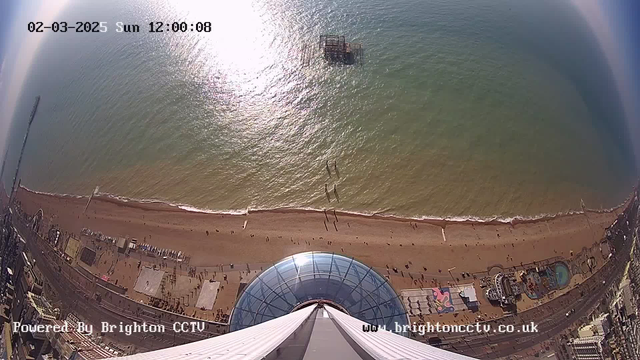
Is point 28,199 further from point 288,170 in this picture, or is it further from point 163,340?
point 288,170

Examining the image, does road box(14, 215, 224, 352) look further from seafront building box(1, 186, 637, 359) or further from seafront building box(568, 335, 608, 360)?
seafront building box(568, 335, 608, 360)

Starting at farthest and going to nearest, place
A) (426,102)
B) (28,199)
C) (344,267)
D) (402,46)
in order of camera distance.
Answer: (402,46) < (426,102) < (28,199) < (344,267)

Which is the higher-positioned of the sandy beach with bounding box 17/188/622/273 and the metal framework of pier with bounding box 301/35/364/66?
the metal framework of pier with bounding box 301/35/364/66

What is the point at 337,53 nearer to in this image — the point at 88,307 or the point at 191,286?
the point at 191,286

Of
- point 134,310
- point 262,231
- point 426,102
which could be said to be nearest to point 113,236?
point 134,310

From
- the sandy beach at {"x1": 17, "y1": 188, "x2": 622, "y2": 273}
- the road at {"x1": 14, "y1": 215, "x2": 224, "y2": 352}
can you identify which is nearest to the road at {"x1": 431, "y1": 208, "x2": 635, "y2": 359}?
the sandy beach at {"x1": 17, "y1": 188, "x2": 622, "y2": 273}

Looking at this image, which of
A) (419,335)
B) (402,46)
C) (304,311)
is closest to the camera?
(304,311)
